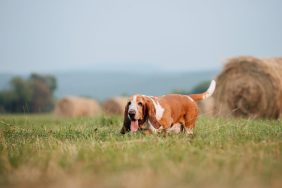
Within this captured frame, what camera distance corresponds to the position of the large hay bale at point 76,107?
22225mm

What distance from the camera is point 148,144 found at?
19.4 ft

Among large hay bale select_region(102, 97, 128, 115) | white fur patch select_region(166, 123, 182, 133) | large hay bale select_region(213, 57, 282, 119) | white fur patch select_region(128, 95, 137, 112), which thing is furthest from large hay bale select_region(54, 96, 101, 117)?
white fur patch select_region(128, 95, 137, 112)

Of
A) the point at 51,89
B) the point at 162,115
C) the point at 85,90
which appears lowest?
the point at 85,90

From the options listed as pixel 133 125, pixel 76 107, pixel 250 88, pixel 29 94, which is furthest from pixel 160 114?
pixel 29 94

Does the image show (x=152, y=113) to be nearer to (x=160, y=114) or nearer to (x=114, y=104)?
(x=160, y=114)

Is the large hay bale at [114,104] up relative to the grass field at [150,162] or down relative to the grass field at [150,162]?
down

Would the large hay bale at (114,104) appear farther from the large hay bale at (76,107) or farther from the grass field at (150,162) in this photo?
the grass field at (150,162)

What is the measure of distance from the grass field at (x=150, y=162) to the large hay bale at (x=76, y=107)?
1527 cm

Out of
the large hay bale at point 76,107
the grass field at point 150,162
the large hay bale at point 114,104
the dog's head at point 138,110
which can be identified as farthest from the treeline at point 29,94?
the grass field at point 150,162

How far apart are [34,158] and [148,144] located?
140cm

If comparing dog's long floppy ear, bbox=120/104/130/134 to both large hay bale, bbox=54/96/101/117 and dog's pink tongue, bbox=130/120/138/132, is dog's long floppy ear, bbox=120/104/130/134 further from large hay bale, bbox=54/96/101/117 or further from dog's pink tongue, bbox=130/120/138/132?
large hay bale, bbox=54/96/101/117

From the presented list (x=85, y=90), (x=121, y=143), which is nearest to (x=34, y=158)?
(x=121, y=143)

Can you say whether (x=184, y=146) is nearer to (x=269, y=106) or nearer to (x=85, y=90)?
(x=269, y=106)

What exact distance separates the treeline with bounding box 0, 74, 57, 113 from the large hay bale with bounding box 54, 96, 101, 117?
17.3 metres
